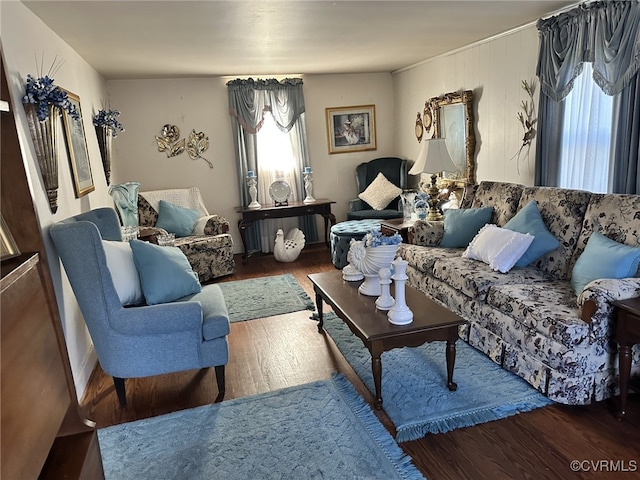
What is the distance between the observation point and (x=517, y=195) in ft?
12.2

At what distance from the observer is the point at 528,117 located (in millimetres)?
4020

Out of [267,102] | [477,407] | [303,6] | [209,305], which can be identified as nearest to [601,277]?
[477,407]

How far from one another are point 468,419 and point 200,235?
3.73m

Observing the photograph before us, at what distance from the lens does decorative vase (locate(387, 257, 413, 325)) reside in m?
2.49

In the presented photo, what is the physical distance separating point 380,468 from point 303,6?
2.71m

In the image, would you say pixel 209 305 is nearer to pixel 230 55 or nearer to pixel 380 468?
pixel 380 468

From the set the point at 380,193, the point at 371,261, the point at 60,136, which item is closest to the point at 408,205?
the point at 380,193

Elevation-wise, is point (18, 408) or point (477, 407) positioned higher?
point (18, 408)

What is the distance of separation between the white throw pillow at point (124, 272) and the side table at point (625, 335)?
258 cm

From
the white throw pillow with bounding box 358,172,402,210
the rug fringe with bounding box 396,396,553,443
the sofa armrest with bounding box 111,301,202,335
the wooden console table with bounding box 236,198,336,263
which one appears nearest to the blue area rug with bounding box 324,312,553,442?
the rug fringe with bounding box 396,396,553,443

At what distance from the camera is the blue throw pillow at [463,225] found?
386 centimetres

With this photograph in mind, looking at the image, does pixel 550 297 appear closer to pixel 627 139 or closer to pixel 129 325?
pixel 627 139

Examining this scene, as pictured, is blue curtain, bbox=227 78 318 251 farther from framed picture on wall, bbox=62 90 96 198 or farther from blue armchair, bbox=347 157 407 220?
framed picture on wall, bbox=62 90 96 198

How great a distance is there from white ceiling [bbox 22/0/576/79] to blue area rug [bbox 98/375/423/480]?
2397mm
